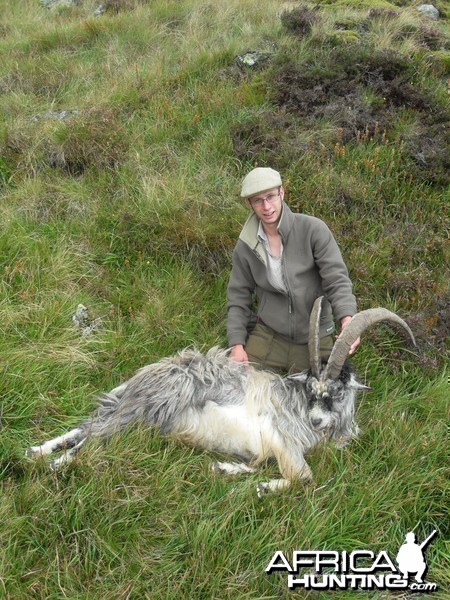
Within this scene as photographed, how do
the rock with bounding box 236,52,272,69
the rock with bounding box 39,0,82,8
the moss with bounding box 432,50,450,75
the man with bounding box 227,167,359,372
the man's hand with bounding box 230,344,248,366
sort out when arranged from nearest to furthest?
the man with bounding box 227,167,359,372, the man's hand with bounding box 230,344,248,366, the moss with bounding box 432,50,450,75, the rock with bounding box 236,52,272,69, the rock with bounding box 39,0,82,8

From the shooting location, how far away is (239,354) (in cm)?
457

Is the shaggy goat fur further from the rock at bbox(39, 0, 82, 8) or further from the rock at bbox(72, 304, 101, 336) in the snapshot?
the rock at bbox(39, 0, 82, 8)

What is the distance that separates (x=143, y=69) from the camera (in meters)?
8.08

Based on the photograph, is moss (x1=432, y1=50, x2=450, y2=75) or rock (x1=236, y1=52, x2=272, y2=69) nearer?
moss (x1=432, y1=50, x2=450, y2=75)

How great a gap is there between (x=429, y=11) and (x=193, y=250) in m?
8.09

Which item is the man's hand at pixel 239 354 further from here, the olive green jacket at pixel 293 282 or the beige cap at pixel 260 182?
the beige cap at pixel 260 182

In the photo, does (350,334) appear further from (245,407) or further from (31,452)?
(31,452)

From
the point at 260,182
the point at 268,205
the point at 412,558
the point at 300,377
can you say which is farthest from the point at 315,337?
the point at 412,558

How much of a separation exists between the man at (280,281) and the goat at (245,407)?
409mm

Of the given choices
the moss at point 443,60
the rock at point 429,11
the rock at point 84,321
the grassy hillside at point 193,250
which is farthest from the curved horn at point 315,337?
the rock at point 429,11

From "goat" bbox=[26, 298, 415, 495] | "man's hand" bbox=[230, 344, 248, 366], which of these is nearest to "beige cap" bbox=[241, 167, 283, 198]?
"goat" bbox=[26, 298, 415, 495]

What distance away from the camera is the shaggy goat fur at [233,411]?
3844 mm

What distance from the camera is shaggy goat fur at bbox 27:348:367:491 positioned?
3844 mm

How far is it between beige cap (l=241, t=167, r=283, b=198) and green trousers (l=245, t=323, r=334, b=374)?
1.25 meters
